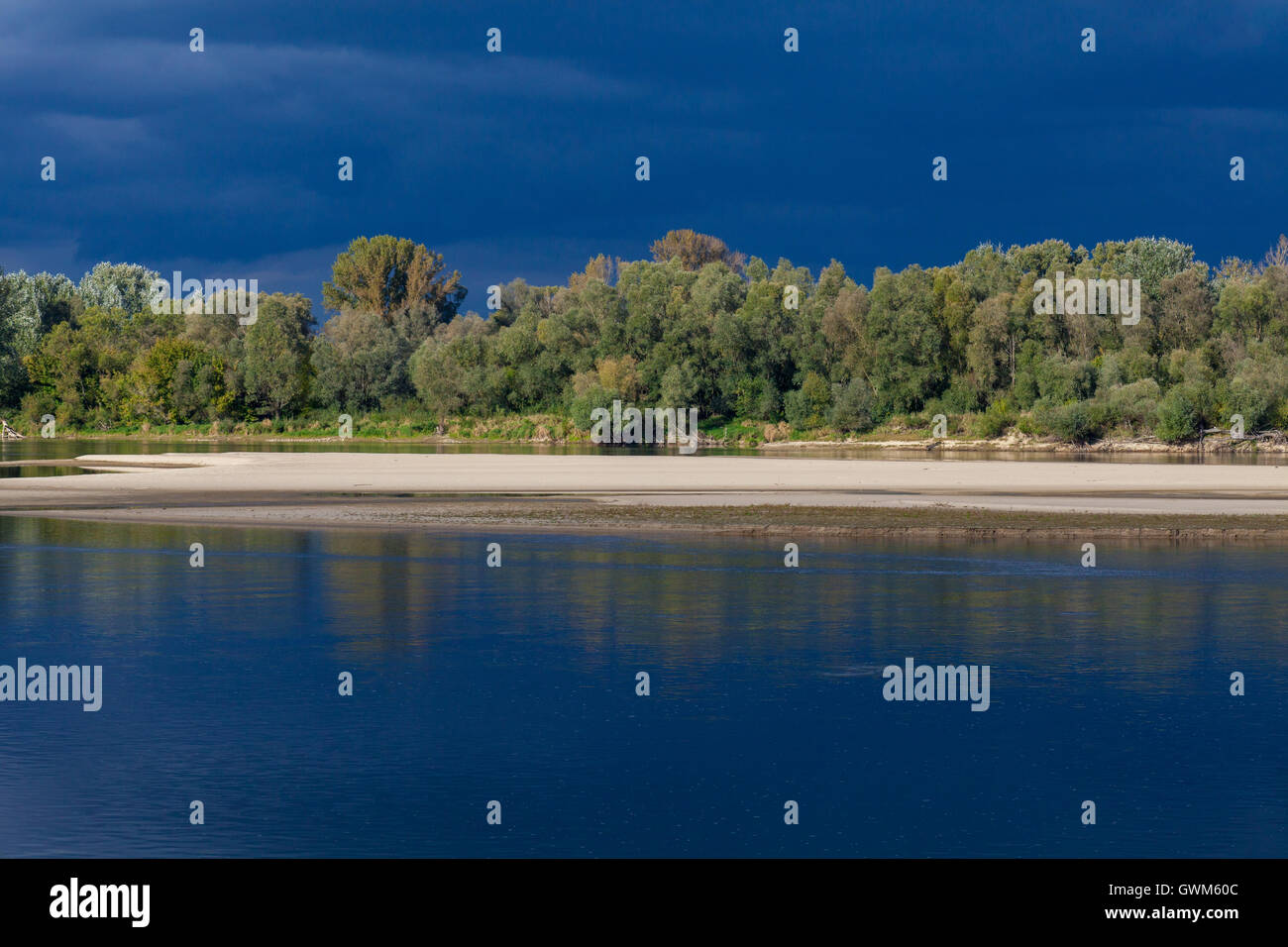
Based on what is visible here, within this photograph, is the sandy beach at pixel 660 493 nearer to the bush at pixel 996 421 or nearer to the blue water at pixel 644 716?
the blue water at pixel 644 716

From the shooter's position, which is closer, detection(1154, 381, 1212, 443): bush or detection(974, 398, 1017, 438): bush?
detection(1154, 381, 1212, 443): bush

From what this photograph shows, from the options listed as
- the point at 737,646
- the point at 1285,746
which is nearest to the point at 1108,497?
the point at 737,646

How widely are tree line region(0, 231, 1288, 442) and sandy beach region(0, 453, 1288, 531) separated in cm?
4947

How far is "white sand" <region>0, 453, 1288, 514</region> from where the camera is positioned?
165ft

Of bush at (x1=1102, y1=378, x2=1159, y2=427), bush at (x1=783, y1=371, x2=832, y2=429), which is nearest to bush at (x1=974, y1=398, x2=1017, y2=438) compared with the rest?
bush at (x1=1102, y1=378, x2=1159, y2=427)

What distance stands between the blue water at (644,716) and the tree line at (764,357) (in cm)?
9567

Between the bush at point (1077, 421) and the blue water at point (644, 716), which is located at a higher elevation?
the bush at point (1077, 421)

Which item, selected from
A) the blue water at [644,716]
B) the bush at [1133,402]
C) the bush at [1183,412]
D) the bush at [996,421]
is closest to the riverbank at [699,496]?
the blue water at [644,716]

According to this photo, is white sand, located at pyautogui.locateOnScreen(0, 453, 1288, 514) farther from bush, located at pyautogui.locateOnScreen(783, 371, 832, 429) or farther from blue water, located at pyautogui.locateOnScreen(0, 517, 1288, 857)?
bush, located at pyautogui.locateOnScreen(783, 371, 832, 429)

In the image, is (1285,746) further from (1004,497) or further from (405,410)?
(405,410)

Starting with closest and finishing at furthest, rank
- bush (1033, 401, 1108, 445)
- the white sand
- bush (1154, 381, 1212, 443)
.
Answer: the white sand
bush (1154, 381, 1212, 443)
bush (1033, 401, 1108, 445)

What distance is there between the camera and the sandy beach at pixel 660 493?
44.2m

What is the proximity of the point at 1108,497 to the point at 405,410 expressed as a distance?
372 ft

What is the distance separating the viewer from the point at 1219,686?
19312mm
